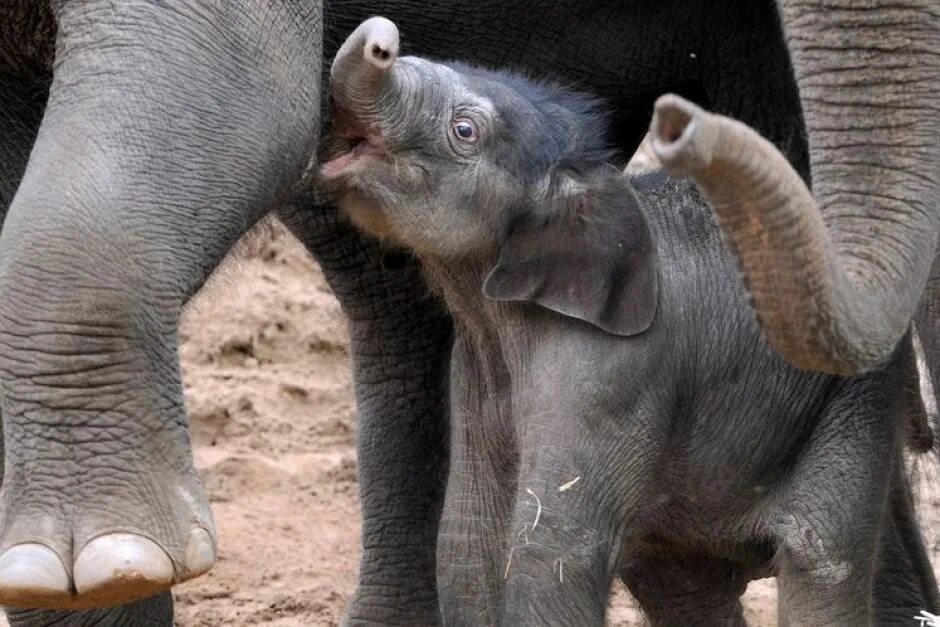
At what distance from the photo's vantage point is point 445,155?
12.9 ft

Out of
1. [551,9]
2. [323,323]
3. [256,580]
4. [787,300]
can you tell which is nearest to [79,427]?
[787,300]

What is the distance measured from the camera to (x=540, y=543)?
3.83 m

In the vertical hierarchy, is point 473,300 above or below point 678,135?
above

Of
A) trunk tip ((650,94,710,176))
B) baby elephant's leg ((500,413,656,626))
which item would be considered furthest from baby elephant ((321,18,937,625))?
trunk tip ((650,94,710,176))

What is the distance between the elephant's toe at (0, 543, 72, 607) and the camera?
346 centimetres

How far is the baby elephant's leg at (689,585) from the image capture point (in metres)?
4.24

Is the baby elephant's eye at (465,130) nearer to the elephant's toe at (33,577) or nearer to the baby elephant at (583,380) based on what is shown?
the baby elephant at (583,380)

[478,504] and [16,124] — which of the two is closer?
[478,504]

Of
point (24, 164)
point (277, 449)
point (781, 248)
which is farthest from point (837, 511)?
point (277, 449)

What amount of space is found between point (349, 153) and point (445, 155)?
144 mm

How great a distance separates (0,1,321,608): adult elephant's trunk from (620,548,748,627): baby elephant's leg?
0.91 metres

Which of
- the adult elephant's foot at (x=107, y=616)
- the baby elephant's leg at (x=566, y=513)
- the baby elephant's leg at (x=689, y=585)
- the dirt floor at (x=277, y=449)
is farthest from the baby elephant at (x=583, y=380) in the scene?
the dirt floor at (x=277, y=449)

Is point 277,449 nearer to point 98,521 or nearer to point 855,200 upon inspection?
point 98,521

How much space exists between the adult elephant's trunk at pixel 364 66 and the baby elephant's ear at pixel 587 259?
32 centimetres
